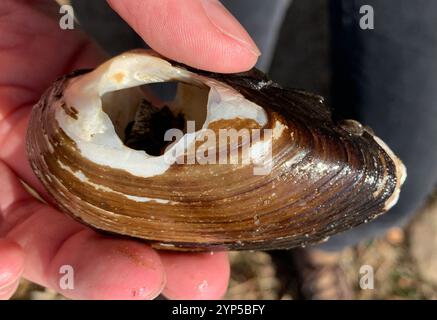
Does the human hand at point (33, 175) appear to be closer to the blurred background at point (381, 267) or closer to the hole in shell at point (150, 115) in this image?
the hole in shell at point (150, 115)

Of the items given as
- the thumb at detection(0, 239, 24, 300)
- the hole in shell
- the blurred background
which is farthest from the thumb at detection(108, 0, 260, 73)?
the blurred background

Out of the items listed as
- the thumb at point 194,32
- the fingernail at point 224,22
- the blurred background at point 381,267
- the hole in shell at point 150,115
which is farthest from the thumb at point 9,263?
the blurred background at point 381,267

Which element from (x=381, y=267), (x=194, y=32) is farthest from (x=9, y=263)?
(x=381, y=267)

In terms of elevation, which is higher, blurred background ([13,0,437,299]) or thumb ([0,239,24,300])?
thumb ([0,239,24,300])

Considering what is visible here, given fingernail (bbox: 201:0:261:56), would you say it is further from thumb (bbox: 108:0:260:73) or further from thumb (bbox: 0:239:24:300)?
thumb (bbox: 0:239:24:300)

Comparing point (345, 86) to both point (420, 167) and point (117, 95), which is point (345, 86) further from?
point (117, 95)

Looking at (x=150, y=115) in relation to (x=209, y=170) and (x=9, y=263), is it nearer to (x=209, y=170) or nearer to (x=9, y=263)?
(x=209, y=170)

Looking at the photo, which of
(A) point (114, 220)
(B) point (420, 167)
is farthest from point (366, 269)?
(A) point (114, 220)
